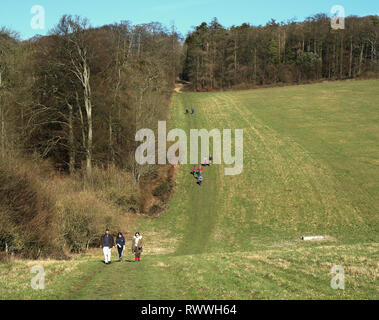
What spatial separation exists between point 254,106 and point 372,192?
43128mm

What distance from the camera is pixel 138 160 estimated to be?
152 feet

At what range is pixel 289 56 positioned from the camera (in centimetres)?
10969

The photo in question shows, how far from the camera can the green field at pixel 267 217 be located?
515 inches

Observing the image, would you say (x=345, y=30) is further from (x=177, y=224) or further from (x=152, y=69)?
(x=177, y=224)

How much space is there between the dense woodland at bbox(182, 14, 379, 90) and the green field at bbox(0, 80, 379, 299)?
34.6 feet

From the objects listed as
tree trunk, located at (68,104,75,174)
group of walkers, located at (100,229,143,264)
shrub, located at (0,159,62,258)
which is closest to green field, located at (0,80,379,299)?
group of walkers, located at (100,229,143,264)

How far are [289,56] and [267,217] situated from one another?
8162 centimetres

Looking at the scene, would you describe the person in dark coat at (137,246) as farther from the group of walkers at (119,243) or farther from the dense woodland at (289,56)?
the dense woodland at (289,56)

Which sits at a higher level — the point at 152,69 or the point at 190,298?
the point at 152,69

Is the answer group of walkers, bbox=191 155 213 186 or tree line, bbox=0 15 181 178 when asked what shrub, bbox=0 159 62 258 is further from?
group of walkers, bbox=191 155 213 186

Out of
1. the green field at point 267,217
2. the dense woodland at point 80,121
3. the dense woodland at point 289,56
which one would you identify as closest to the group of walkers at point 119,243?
the green field at point 267,217

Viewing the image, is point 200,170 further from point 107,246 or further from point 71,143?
point 107,246

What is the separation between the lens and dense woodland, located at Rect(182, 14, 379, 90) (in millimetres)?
105750
